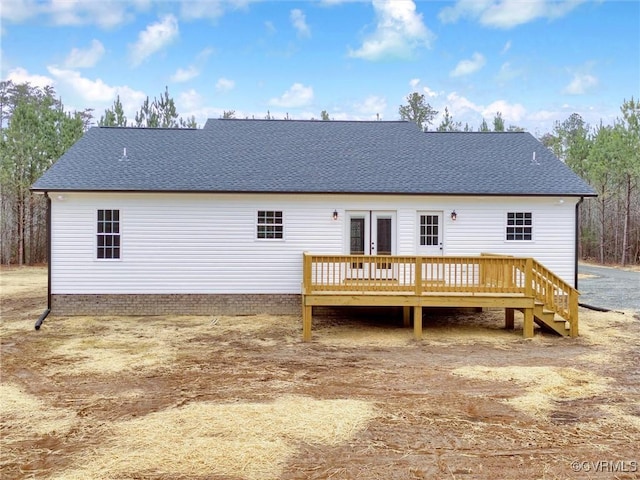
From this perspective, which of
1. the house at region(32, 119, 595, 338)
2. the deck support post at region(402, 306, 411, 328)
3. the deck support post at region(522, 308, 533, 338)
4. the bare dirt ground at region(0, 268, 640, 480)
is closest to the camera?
the bare dirt ground at region(0, 268, 640, 480)

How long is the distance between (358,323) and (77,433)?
24.2 feet

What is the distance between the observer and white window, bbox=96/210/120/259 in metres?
11.8

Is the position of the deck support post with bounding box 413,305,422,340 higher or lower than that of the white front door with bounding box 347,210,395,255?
lower

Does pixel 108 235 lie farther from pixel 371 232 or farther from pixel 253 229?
pixel 371 232

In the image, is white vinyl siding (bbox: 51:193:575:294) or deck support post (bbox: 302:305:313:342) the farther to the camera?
white vinyl siding (bbox: 51:193:575:294)

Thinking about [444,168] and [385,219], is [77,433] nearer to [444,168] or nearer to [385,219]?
[385,219]

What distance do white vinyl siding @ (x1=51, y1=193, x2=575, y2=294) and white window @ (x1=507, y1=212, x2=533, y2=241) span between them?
15cm

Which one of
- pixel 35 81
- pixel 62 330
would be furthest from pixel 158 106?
pixel 62 330

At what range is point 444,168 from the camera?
43.0ft

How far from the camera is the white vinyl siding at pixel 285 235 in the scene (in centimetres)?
1195

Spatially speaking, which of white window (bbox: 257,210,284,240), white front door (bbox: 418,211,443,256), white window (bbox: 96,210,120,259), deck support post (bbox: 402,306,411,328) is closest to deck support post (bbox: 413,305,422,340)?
deck support post (bbox: 402,306,411,328)

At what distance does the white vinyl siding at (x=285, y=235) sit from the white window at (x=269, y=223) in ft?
0.46

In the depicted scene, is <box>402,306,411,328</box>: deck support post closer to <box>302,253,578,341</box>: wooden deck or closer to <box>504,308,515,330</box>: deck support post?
<box>302,253,578,341</box>: wooden deck

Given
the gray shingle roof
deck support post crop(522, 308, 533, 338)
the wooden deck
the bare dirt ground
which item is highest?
the gray shingle roof
